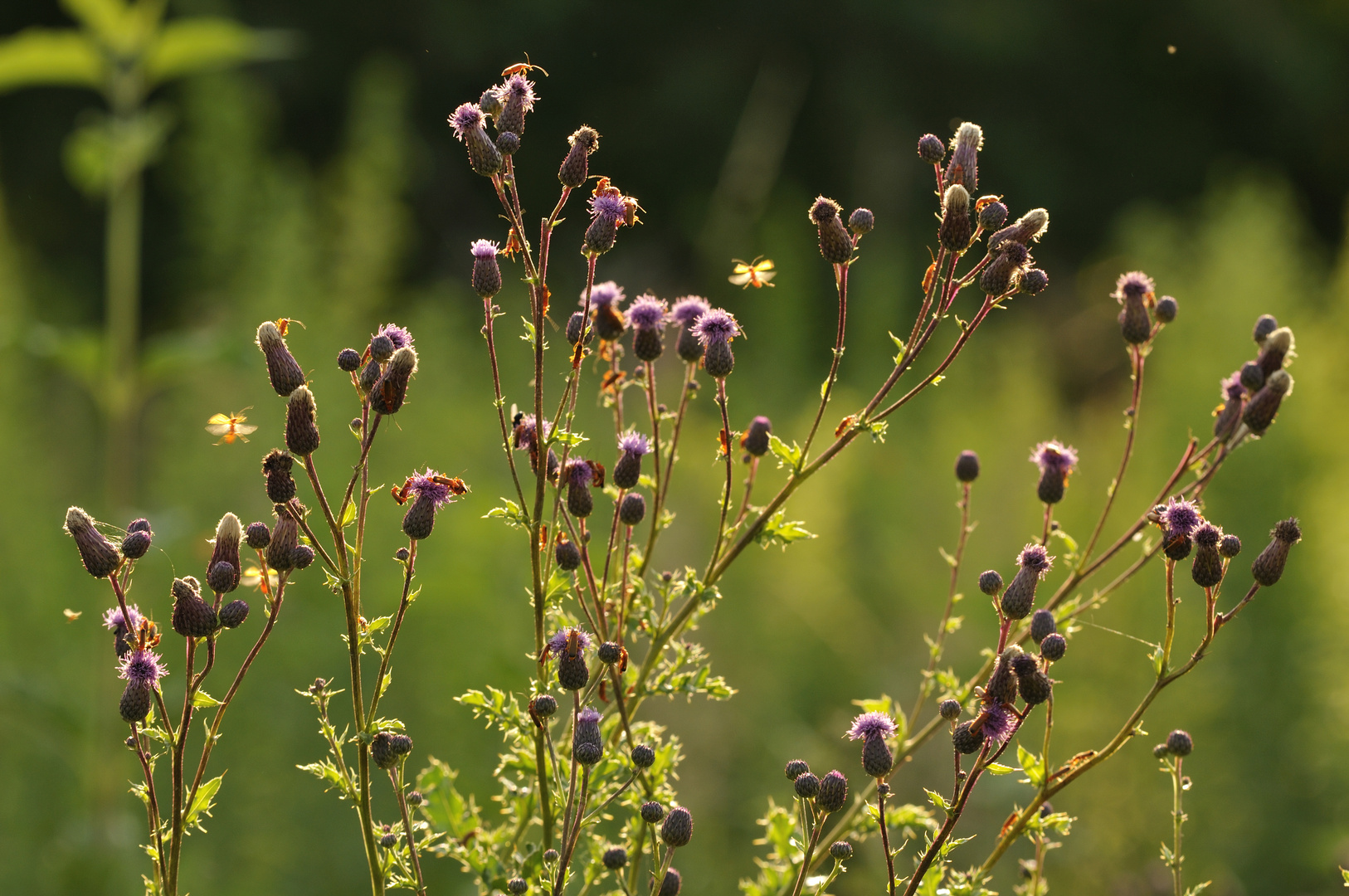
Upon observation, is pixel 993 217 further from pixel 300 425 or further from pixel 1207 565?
pixel 300 425

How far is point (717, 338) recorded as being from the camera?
3.52 ft

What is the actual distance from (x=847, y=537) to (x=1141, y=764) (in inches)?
62.3

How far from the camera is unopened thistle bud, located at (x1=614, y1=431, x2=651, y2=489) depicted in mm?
1083

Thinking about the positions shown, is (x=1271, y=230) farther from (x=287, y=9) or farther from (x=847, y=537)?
(x=287, y=9)

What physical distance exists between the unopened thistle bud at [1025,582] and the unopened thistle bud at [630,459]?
35 centimetres

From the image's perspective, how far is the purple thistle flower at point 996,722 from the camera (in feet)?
2.93

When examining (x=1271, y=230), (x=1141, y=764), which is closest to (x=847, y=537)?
(x=1141, y=764)

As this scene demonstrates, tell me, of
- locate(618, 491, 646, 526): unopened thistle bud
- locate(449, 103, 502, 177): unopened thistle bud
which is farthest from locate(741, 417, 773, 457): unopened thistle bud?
locate(449, 103, 502, 177): unopened thistle bud

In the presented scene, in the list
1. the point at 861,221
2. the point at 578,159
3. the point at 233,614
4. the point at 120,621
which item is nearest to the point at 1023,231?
the point at 861,221

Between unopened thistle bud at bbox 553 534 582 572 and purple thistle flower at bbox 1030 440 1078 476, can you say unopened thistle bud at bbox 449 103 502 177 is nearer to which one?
unopened thistle bud at bbox 553 534 582 572

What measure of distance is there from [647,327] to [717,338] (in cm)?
8

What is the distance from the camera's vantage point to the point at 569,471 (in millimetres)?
1069

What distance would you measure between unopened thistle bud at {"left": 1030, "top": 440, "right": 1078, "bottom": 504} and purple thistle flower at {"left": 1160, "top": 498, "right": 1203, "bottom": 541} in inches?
9.2

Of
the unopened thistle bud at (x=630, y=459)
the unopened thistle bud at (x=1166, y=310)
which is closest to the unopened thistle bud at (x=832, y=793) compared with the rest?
the unopened thistle bud at (x=630, y=459)
